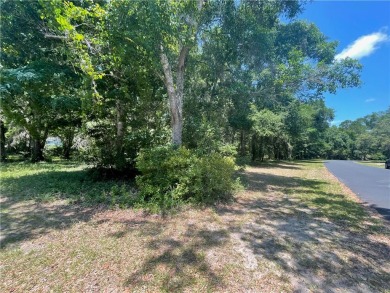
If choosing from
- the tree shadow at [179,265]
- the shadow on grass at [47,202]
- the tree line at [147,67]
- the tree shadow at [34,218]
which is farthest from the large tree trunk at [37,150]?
the tree shadow at [179,265]

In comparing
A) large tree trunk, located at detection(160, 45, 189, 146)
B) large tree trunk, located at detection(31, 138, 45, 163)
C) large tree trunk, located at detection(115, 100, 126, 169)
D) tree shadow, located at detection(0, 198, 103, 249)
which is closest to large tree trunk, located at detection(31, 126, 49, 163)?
large tree trunk, located at detection(31, 138, 45, 163)

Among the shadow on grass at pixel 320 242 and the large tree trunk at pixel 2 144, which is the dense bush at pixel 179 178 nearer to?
the shadow on grass at pixel 320 242

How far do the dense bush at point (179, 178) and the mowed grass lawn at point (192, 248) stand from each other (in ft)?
1.43

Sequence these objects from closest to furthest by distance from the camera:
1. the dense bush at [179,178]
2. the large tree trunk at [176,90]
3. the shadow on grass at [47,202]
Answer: the shadow on grass at [47,202]
the dense bush at [179,178]
the large tree trunk at [176,90]

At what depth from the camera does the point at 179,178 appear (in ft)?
18.1

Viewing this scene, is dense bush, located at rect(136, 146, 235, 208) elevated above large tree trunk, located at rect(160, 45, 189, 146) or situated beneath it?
situated beneath

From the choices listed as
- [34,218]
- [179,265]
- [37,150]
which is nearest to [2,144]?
[37,150]

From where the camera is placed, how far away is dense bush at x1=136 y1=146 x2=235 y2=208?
17.9 feet

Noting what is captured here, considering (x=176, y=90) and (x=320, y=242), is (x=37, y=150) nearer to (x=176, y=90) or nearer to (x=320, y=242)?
(x=176, y=90)

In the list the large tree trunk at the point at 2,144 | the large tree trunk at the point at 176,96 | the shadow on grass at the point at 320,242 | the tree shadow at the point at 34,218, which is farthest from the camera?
the large tree trunk at the point at 2,144

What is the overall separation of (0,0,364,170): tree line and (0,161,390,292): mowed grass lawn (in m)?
2.27

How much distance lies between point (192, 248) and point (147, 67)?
18.1 feet

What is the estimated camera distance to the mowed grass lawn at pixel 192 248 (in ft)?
8.65

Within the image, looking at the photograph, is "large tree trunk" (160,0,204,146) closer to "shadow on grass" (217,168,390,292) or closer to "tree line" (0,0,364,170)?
"tree line" (0,0,364,170)
